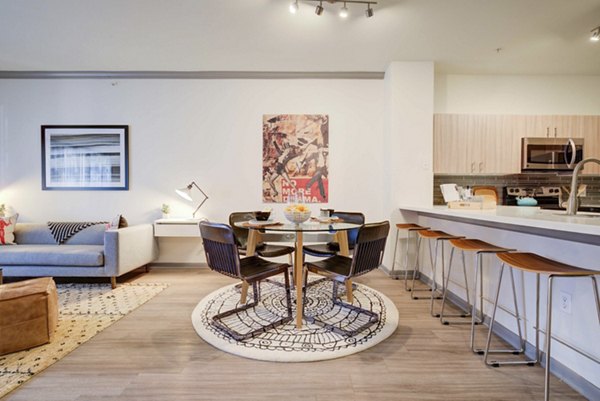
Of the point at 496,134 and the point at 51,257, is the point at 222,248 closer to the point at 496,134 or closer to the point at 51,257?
the point at 51,257

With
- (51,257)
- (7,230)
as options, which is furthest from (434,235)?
(7,230)

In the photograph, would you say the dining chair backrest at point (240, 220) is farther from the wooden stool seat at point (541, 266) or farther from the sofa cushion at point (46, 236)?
the wooden stool seat at point (541, 266)

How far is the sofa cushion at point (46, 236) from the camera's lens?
360 centimetres

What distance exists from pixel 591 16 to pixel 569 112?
70.2 inches

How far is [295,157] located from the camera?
397cm

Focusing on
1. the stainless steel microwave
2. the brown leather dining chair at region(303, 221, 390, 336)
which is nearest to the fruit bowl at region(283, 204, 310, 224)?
the brown leather dining chair at region(303, 221, 390, 336)

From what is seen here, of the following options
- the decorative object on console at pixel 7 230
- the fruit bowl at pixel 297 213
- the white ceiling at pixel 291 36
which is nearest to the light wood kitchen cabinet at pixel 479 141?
the white ceiling at pixel 291 36

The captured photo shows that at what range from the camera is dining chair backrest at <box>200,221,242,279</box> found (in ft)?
6.27

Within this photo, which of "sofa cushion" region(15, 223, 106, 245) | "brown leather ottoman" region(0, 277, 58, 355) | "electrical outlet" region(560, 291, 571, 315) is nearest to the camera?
"electrical outlet" region(560, 291, 571, 315)

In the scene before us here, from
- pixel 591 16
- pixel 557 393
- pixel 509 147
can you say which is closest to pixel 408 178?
pixel 509 147

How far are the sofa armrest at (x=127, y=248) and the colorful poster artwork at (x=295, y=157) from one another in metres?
1.64

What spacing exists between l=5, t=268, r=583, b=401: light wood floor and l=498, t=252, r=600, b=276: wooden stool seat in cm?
72

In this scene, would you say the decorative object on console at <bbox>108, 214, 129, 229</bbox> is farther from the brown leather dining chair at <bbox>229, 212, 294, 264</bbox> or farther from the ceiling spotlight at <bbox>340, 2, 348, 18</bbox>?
the ceiling spotlight at <bbox>340, 2, 348, 18</bbox>

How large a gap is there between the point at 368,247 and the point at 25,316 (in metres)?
2.45
